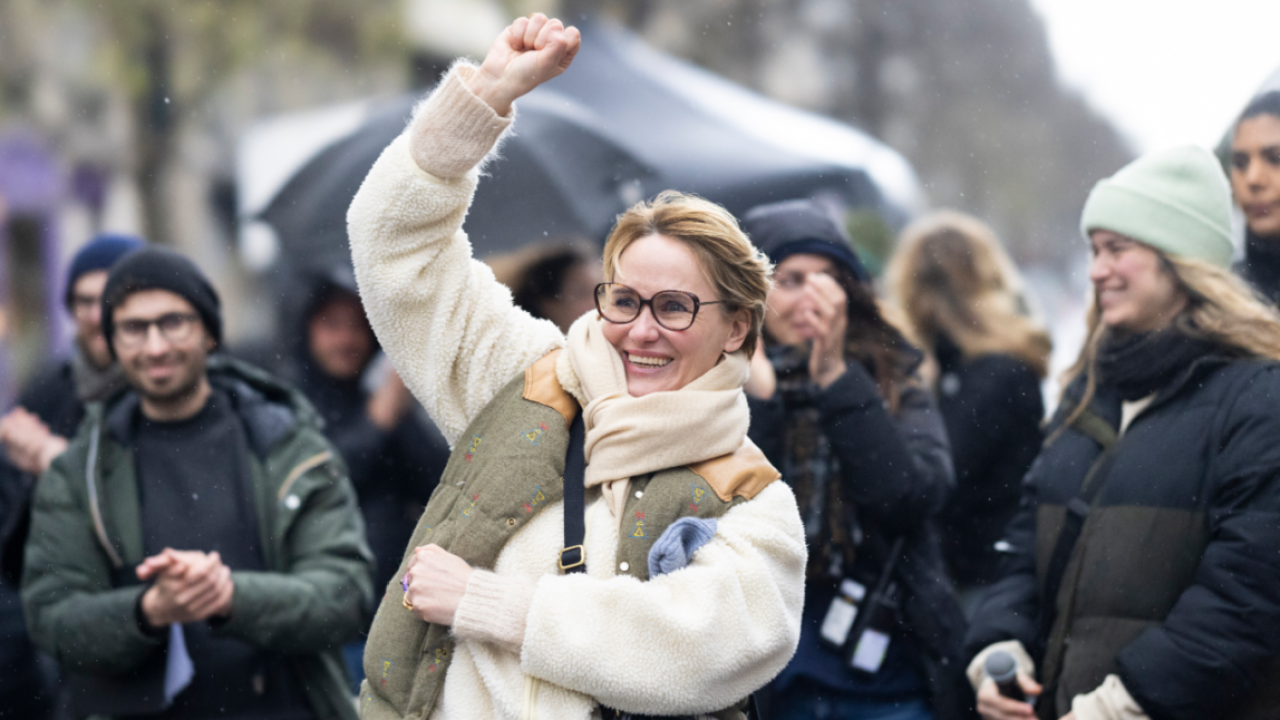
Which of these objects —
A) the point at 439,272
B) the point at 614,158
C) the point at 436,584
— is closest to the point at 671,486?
the point at 436,584

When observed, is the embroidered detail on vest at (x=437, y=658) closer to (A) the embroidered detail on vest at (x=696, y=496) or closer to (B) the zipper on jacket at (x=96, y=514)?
(A) the embroidered detail on vest at (x=696, y=496)

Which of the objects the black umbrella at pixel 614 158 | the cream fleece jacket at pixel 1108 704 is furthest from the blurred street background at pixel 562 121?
the cream fleece jacket at pixel 1108 704

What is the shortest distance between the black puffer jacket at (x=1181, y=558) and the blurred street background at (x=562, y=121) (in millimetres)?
887

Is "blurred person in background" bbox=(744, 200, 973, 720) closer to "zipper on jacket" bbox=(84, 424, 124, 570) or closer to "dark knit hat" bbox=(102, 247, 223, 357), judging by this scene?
"dark knit hat" bbox=(102, 247, 223, 357)

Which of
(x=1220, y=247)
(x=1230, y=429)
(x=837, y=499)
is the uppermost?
(x=1220, y=247)

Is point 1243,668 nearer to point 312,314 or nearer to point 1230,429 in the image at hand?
point 1230,429

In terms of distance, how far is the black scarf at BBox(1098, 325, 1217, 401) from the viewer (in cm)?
245

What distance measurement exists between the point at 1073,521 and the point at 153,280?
2.31m

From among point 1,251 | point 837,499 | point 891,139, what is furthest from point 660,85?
point 1,251

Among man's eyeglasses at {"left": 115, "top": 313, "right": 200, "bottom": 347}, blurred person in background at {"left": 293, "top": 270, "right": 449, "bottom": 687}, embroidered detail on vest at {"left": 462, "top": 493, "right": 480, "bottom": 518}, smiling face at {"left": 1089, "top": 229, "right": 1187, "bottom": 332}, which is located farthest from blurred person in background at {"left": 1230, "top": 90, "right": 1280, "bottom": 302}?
man's eyeglasses at {"left": 115, "top": 313, "right": 200, "bottom": 347}

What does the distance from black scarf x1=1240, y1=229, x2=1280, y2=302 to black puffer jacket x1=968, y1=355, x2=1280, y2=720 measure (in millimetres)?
414

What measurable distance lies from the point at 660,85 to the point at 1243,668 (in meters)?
3.53

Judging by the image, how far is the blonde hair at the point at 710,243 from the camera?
1826mm

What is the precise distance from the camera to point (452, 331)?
1.88 meters
